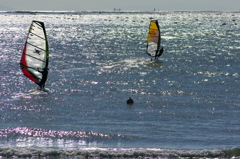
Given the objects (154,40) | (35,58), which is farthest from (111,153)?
(154,40)

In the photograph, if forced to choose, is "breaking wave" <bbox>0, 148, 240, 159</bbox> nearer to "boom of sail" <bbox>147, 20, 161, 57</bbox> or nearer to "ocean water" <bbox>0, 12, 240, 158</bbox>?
"ocean water" <bbox>0, 12, 240, 158</bbox>

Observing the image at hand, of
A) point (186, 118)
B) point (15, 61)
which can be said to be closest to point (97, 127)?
point (186, 118)

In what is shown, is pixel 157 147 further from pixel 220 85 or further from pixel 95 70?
pixel 95 70

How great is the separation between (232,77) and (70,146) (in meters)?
24.0

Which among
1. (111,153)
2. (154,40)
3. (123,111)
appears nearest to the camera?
(111,153)

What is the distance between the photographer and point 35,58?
36.2 m

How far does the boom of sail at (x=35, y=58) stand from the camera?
118 feet

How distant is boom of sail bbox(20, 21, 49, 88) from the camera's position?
35.9 metres

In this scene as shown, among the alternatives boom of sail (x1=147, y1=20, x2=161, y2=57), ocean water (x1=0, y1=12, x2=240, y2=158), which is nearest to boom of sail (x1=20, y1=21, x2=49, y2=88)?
ocean water (x1=0, y1=12, x2=240, y2=158)

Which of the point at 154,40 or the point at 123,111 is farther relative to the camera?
the point at 154,40

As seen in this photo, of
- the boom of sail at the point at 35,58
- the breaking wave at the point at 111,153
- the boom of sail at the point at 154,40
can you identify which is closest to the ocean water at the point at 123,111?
the breaking wave at the point at 111,153

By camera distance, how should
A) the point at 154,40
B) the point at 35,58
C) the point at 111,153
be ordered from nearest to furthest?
the point at 111,153 < the point at 35,58 < the point at 154,40

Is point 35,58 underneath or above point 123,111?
above

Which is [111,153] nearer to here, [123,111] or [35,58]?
[123,111]
